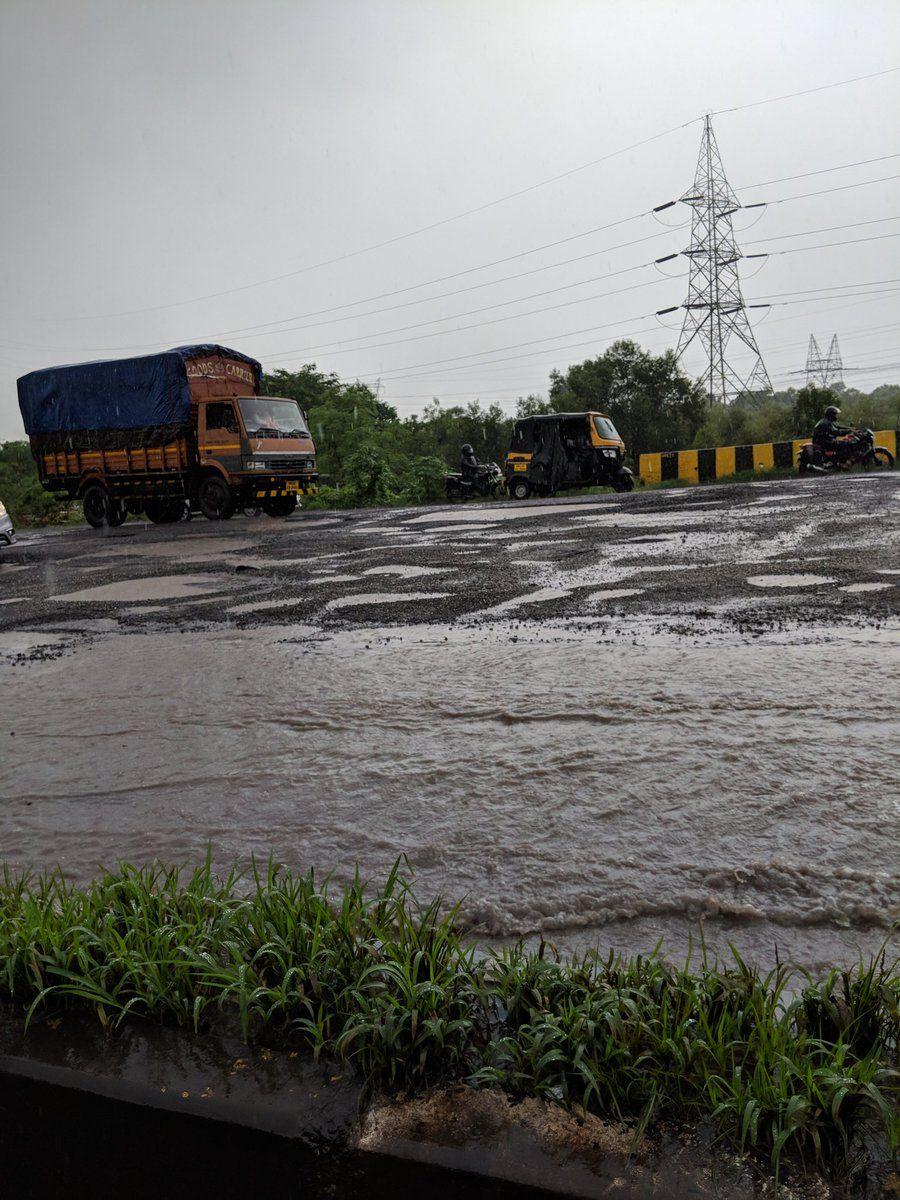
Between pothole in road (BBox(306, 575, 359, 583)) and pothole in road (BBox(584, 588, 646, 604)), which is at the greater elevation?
pothole in road (BBox(306, 575, 359, 583))

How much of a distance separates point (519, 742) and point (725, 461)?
2224 centimetres

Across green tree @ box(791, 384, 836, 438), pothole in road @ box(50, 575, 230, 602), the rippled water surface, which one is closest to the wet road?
the rippled water surface

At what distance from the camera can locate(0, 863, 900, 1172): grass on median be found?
1390mm

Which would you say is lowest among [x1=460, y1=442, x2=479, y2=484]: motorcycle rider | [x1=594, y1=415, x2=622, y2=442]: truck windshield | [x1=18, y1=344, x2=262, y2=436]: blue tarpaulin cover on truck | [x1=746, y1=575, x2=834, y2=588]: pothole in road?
[x1=746, y1=575, x2=834, y2=588]: pothole in road

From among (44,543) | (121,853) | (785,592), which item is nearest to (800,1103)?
(121,853)

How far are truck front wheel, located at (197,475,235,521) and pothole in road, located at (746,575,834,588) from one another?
14.6m

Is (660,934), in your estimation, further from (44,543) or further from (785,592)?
(44,543)

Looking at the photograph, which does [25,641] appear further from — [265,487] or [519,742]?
[265,487]

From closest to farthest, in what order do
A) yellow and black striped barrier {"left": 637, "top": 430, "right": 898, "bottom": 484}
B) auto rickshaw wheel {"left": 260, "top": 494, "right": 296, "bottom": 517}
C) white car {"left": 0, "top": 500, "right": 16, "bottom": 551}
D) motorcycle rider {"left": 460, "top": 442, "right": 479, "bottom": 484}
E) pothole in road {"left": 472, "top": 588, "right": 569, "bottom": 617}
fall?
1. pothole in road {"left": 472, "top": 588, "right": 569, "bottom": 617}
2. white car {"left": 0, "top": 500, "right": 16, "bottom": 551}
3. auto rickshaw wheel {"left": 260, "top": 494, "right": 296, "bottom": 517}
4. yellow and black striped barrier {"left": 637, "top": 430, "right": 898, "bottom": 484}
5. motorcycle rider {"left": 460, "top": 442, "right": 479, "bottom": 484}

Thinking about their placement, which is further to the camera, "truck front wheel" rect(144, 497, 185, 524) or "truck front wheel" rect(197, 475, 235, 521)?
"truck front wheel" rect(144, 497, 185, 524)

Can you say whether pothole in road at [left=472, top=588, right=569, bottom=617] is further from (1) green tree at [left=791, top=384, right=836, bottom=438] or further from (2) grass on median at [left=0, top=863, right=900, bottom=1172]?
(1) green tree at [left=791, top=384, right=836, bottom=438]

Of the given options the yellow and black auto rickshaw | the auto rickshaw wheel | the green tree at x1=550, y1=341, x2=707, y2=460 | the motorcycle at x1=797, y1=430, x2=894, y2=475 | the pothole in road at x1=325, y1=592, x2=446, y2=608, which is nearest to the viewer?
the pothole in road at x1=325, y1=592, x2=446, y2=608

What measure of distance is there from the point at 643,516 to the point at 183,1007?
11.8 m

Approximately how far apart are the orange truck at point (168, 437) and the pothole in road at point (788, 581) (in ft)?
46.2
